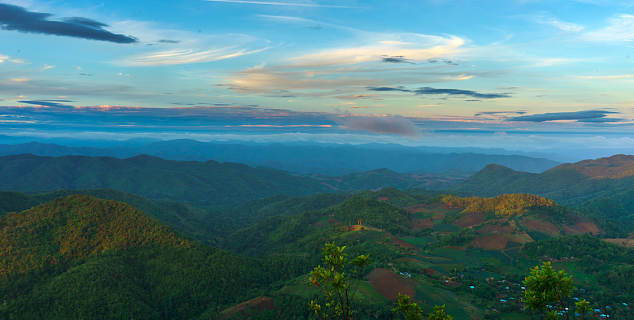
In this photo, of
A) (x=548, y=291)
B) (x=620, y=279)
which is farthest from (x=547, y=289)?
(x=620, y=279)

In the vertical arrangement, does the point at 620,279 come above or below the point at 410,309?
below

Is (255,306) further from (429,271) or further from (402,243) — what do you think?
(402,243)

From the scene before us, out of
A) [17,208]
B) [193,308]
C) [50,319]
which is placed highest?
[17,208]

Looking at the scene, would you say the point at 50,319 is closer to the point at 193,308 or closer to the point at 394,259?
the point at 193,308

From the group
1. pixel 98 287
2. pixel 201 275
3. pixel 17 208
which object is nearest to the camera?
pixel 98 287

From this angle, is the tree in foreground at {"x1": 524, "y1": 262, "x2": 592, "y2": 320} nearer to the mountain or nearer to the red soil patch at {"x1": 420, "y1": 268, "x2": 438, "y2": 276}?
the mountain

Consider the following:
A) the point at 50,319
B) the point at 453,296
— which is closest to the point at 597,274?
the point at 453,296
